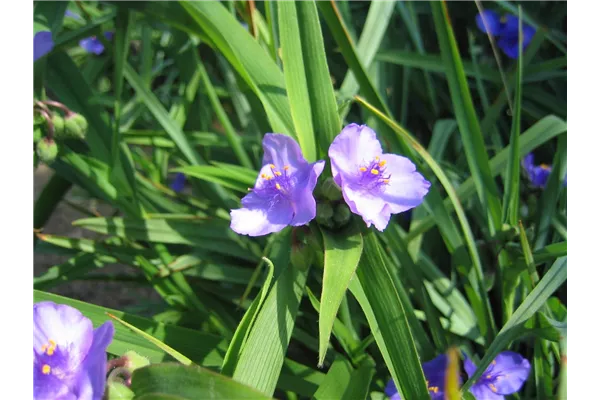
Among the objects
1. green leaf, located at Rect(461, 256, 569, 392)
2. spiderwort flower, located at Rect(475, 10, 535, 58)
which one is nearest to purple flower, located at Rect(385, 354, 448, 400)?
green leaf, located at Rect(461, 256, 569, 392)

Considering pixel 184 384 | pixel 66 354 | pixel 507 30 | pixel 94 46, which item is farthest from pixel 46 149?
pixel 507 30

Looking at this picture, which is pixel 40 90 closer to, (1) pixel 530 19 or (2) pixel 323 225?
(2) pixel 323 225

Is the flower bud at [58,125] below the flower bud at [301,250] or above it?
above

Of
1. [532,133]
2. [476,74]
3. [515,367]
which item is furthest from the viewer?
[476,74]

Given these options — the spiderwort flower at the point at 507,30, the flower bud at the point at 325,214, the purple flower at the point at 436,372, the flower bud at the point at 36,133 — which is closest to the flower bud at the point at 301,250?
the flower bud at the point at 325,214

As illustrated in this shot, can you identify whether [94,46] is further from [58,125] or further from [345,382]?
[345,382]

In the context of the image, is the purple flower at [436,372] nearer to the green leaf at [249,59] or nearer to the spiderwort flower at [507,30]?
the green leaf at [249,59]

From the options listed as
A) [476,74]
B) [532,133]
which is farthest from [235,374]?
[476,74]
